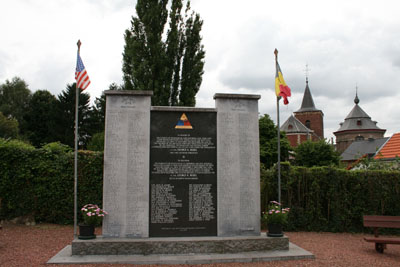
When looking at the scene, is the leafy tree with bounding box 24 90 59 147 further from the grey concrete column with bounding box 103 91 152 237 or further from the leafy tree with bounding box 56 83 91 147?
the grey concrete column with bounding box 103 91 152 237

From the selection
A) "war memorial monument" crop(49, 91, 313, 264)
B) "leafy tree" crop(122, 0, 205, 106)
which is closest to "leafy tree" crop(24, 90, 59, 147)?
"leafy tree" crop(122, 0, 205, 106)

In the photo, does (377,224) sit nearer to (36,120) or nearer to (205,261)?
(205,261)

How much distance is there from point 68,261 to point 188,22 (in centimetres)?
1481

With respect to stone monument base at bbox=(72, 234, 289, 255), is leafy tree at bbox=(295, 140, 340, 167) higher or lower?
higher

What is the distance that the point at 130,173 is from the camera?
24.3ft

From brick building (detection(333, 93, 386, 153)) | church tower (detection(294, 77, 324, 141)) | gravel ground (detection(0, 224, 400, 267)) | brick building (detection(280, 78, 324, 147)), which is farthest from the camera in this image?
brick building (detection(333, 93, 386, 153))

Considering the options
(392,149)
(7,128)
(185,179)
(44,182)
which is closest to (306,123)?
(392,149)

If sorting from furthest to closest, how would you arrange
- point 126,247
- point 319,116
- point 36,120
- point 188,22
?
point 319,116
point 36,120
point 188,22
point 126,247

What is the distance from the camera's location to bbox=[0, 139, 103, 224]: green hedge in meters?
10.3

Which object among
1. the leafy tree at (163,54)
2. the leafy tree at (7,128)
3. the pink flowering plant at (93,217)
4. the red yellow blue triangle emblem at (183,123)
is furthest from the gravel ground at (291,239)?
the leafy tree at (7,128)

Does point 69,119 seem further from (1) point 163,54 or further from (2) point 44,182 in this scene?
(2) point 44,182

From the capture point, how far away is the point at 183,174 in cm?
763

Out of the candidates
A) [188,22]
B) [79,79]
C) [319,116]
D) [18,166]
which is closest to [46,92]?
[188,22]

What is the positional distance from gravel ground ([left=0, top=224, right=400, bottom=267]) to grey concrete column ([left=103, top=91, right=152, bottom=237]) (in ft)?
5.60
